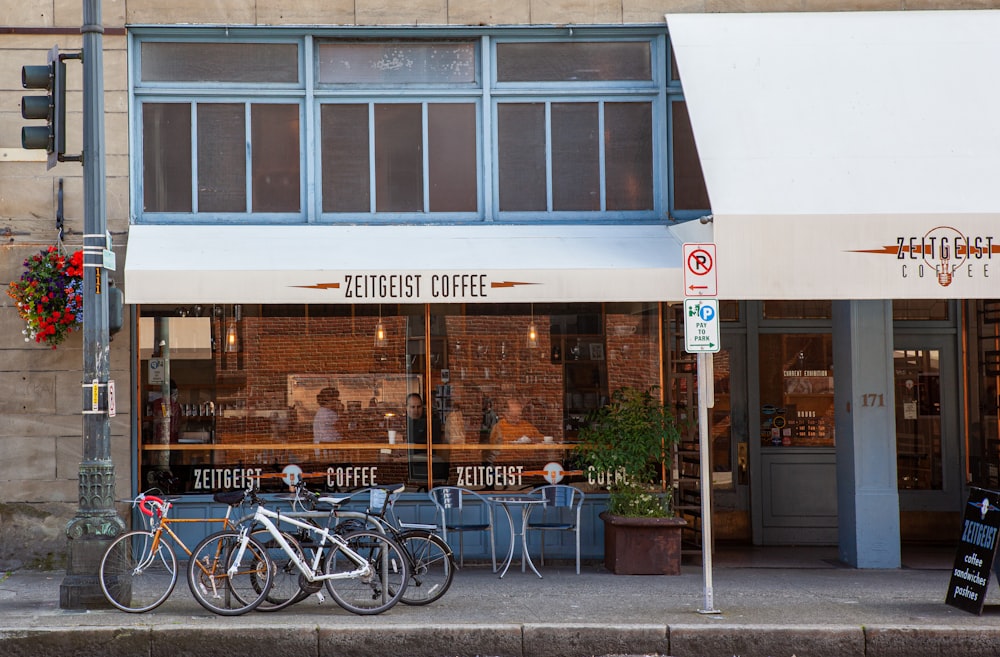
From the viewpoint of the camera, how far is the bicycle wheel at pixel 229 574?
8.71 m

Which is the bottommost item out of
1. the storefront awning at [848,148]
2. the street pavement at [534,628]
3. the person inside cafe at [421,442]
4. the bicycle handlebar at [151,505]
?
the street pavement at [534,628]

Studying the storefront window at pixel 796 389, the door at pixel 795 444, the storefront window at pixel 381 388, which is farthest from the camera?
the storefront window at pixel 796 389

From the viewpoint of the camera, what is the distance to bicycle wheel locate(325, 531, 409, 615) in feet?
28.9

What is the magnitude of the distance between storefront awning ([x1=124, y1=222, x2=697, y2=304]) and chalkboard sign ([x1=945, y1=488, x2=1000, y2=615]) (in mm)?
3043

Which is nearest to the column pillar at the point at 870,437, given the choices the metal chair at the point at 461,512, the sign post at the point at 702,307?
the sign post at the point at 702,307

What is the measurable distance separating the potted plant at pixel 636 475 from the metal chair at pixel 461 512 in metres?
1.15

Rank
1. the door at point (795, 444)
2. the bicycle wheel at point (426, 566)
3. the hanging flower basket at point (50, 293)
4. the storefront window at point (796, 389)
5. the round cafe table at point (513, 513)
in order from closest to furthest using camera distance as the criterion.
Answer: the bicycle wheel at point (426, 566) < the hanging flower basket at point (50, 293) < the round cafe table at point (513, 513) < the door at point (795, 444) < the storefront window at point (796, 389)

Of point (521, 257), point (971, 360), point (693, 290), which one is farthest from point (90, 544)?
point (971, 360)

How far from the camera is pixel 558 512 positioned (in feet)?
37.9

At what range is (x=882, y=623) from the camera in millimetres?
8445

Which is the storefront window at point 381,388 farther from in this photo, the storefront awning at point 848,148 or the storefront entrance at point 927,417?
the storefront entrance at point 927,417

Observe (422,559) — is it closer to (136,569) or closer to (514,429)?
(136,569)

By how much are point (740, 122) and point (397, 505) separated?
512cm

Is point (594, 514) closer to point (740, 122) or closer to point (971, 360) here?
point (740, 122)
